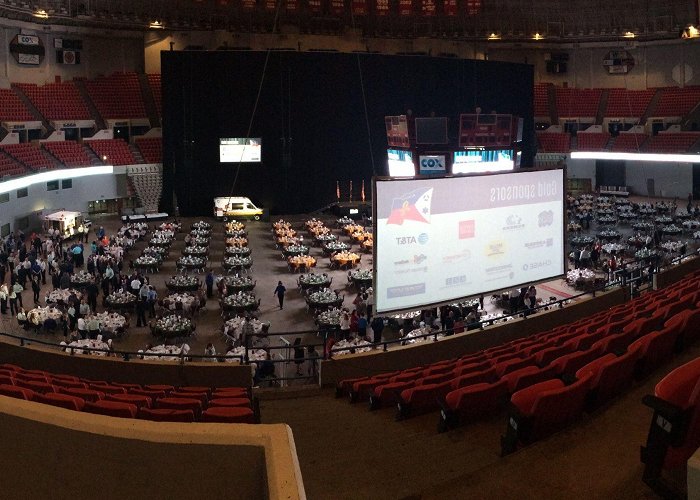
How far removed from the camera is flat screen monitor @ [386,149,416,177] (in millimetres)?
28062

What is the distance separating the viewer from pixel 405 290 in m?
12.8

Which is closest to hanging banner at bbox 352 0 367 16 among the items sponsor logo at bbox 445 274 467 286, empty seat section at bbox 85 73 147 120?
empty seat section at bbox 85 73 147 120

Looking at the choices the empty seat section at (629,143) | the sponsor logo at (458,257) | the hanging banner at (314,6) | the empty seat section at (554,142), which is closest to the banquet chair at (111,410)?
the sponsor logo at (458,257)

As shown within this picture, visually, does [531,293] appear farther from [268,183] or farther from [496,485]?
[268,183]

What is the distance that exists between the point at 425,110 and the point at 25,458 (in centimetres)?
4000

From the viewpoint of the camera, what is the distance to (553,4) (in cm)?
4838

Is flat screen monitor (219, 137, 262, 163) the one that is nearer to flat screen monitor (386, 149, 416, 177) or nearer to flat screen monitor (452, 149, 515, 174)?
flat screen monitor (386, 149, 416, 177)

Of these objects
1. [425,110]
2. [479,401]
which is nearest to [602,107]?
[425,110]

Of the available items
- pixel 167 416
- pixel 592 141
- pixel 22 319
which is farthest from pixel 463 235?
pixel 592 141

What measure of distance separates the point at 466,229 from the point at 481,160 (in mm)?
17328

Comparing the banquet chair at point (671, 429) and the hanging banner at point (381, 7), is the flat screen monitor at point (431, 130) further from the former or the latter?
the banquet chair at point (671, 429)

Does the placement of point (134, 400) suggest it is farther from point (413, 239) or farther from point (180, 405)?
point (413, 239)

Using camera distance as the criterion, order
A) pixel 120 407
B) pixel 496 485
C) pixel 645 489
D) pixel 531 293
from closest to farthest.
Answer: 1. pixel 645 489
2. pixel 496 485
3. pixel 120 407
4. pixel 531 293

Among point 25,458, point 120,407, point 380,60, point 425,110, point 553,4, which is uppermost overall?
point 553,4
